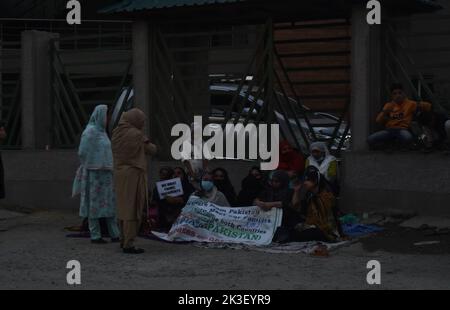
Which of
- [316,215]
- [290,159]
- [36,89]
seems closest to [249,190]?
[290,159]

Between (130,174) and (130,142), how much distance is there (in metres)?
0.38

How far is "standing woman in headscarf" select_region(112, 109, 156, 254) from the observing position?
1024 cm

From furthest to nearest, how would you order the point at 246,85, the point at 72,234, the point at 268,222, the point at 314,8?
the point at 246,85 < the point at 314,8 < the point at 72,234 < the point at 268,222

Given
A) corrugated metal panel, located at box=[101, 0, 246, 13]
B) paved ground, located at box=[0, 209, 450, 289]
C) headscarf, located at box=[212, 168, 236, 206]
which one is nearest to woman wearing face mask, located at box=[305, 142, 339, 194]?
headscarf, located at box=[212, 168, 236, 206]

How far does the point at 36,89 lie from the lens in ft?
48.3

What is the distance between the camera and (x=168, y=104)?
1426 centimetres

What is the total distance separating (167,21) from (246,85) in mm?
1638

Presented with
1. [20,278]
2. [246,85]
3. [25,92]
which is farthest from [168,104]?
[20,278]

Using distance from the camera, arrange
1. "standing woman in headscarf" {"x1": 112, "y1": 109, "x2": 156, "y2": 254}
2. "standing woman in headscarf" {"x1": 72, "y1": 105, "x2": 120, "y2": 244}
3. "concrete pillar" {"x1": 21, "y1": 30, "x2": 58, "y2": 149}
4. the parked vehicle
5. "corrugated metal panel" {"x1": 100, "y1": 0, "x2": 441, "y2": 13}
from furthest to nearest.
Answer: "concrete pillar" {"x1": 21, "y1": 30, "x2": 58, "y2": 149} → the parked vehicle → "corrugated metal panel" {"x1": 100, "y1": 0, "x2": 441, "y2": 13} → "standing woman in headscarf" {"x1": 72, "y1": 105, "x2": 120, "y2": 244} → "standing woman in headscarf" {"x1": 112, "y1": 109, "x2": 156, "y2": 254}

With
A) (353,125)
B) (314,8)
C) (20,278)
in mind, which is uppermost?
(314,8)

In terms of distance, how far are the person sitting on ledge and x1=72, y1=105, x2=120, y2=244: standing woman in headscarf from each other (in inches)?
145

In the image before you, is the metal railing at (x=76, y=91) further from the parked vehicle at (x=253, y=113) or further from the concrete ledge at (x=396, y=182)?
the concrete ledge at (x=396, y=182)

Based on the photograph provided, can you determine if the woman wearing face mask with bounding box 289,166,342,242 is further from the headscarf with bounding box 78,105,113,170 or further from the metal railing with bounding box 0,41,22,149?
the metal railing with bounding box 0,41,22,149

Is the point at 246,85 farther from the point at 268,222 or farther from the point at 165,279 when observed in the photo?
the point at 165,279
